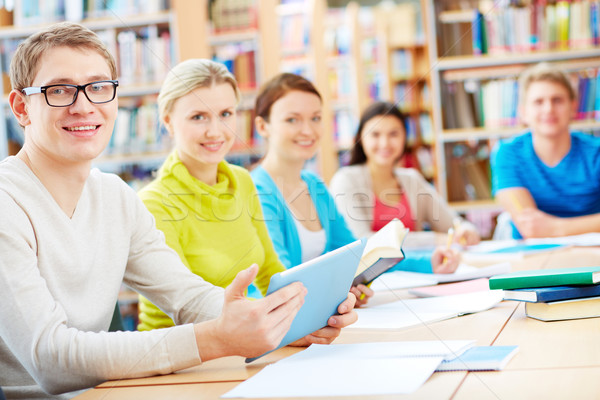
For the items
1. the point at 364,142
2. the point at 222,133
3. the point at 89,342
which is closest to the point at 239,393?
the point at 89,342

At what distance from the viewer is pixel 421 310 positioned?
121cm

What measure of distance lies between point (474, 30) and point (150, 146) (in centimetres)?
184

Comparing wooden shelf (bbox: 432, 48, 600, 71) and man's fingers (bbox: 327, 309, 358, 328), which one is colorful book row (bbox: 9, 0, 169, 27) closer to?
wooden shelf (bbox: 432, 48, 600, 71)

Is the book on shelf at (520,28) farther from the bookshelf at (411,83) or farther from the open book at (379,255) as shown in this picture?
the open book at (379,255)

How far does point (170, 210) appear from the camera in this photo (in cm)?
141

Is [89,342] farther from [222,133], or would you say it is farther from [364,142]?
[364,142]

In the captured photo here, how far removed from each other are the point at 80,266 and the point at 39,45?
37cm

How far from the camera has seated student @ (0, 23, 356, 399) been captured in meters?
0.88

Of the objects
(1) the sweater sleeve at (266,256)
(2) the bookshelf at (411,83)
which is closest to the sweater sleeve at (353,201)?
(1) the sweater sleeve at (266,256)

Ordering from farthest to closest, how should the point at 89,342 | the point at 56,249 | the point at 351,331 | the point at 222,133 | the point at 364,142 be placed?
the point at 364,142, the point at 222,133, the point at 351,331, the point at 56,249, the point at 89,342

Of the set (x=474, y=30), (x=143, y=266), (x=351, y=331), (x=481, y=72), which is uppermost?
(x=474, y=30)

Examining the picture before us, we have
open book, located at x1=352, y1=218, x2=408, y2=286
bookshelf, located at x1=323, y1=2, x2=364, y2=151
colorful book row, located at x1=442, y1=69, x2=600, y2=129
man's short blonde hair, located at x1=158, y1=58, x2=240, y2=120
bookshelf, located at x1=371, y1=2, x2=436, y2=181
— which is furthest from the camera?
bookshelf, located at x1=371, y1=2, x2=436, y2=181

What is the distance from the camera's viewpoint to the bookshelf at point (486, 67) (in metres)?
3.27

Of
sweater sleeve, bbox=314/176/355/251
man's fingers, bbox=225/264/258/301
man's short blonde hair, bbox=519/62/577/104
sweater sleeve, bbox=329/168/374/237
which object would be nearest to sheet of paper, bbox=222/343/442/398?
man's fingers, bbox=225/264/258/301
